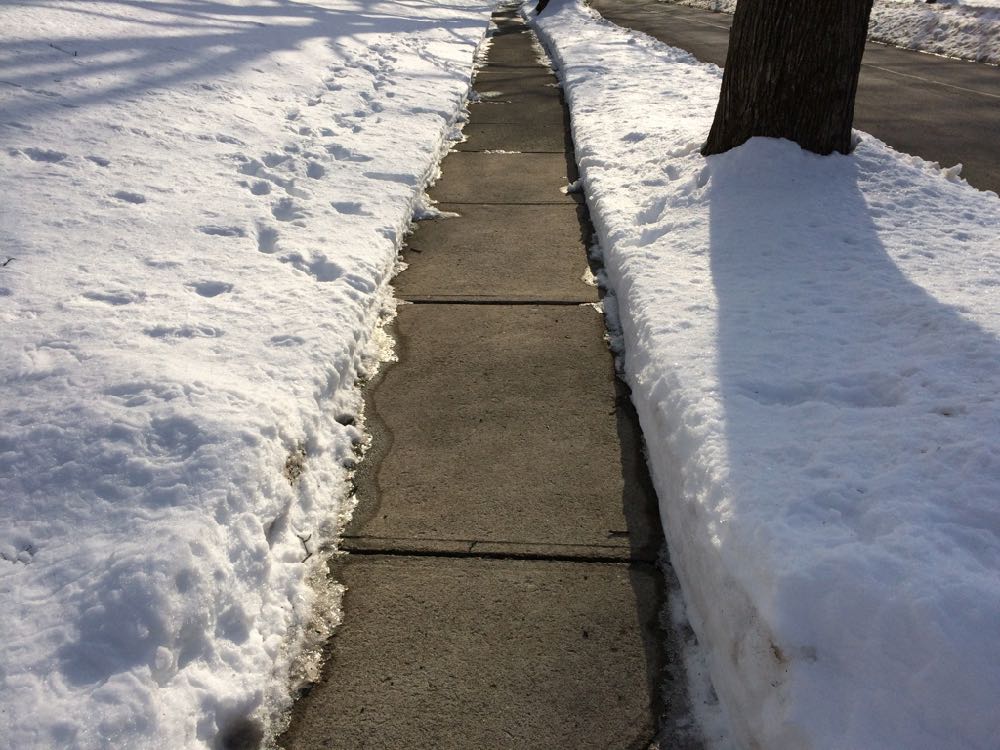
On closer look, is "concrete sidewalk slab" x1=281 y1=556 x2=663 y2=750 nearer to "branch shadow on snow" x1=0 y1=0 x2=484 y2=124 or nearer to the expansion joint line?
the expansion joint line

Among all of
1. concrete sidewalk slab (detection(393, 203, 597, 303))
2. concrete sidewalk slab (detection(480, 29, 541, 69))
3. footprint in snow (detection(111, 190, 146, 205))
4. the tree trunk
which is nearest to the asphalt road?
the tree trunk

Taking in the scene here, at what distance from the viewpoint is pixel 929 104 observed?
32.3 feet

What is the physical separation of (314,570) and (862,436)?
75.4 inches

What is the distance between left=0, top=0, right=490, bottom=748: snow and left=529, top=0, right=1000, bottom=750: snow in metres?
1.29

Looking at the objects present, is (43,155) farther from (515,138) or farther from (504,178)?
(515,138)

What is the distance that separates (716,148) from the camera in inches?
225

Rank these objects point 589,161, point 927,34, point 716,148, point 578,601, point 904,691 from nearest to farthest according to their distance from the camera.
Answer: point 904,691
point 578,601
point 716,148
point 589,161
point 927,34

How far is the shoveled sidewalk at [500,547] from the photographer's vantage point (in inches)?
89.7

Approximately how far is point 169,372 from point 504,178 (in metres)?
4.32

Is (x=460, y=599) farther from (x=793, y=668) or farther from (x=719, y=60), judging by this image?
(x=719, y=60)

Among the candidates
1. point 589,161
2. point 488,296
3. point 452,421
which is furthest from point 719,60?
point 452,421

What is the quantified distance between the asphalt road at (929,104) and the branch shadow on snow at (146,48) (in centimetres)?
568

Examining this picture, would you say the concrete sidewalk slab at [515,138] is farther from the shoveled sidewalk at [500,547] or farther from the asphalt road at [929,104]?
the asphalt road at [929,104]

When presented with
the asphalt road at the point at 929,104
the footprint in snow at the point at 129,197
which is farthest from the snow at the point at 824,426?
the footprint in snow at the point at 129,197
